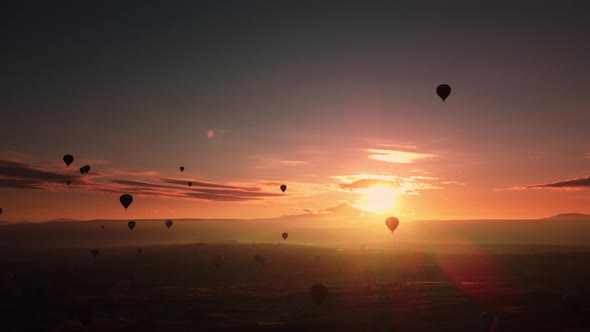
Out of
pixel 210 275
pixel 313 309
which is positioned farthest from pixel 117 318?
pixel 210 275

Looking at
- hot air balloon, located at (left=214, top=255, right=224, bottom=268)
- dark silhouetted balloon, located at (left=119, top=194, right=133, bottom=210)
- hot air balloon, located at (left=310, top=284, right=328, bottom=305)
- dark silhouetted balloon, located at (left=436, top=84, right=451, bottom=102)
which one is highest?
dark silhouetted balloon, located at (left=436, top=84, right=451, bottom=102)

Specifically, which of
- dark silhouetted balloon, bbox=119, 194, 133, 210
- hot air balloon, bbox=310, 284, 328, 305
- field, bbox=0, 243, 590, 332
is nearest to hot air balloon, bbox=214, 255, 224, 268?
field, bbox=0, 243, 590, 332

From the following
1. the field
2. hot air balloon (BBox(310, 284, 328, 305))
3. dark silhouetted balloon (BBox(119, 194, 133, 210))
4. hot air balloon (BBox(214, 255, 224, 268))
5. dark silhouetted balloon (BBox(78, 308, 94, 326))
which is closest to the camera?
the field

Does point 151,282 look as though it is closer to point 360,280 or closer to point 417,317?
point 360,280

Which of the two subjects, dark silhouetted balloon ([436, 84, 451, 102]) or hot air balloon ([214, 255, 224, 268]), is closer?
dark silhouetted balloon ([436, 84, 451, 102])

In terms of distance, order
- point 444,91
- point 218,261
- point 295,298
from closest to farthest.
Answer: point 444,91 → point 295,298 → point 218,261

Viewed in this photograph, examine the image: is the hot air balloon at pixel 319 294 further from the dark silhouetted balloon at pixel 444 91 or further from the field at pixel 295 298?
the dark silhouetted balloon at pixel 444 91

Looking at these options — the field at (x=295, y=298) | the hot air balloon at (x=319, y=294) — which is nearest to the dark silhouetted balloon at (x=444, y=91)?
the field at (x=295, y=298)

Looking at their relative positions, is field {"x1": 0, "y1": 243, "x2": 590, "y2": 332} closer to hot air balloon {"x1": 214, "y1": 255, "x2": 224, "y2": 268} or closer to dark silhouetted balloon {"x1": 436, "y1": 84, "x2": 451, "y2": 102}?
hot air balloon {"x1": 214, "y1": 255, "x2": 224, "y2": 268}

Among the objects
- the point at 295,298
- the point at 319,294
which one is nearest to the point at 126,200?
the point at 295,298

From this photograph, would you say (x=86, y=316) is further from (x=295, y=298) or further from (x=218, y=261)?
(x=218, y=261)
